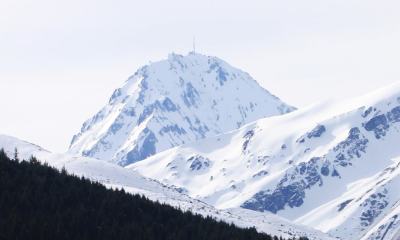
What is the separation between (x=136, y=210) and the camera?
6014 inches

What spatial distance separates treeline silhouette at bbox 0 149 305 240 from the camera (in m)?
122

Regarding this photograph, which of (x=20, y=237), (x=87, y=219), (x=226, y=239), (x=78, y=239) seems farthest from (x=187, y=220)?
(x=20, y=237)

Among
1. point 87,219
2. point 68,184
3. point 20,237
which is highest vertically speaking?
point 68,184

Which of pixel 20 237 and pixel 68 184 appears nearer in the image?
pixel 20 237

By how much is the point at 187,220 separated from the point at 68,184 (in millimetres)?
17019

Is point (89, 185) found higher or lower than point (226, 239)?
higher

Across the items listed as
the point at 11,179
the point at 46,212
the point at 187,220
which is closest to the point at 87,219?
the point at 46,212

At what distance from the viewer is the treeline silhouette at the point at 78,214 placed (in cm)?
12250

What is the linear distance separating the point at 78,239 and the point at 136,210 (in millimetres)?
29694

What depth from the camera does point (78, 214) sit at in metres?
136

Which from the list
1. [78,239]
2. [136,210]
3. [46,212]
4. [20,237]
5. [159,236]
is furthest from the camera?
[136,210]

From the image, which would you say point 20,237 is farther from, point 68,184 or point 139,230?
point 68,184

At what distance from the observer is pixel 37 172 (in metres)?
156

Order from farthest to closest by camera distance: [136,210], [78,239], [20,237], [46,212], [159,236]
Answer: [136,210] < [159,236] < [46,212] < [78,239] < [20,237]
